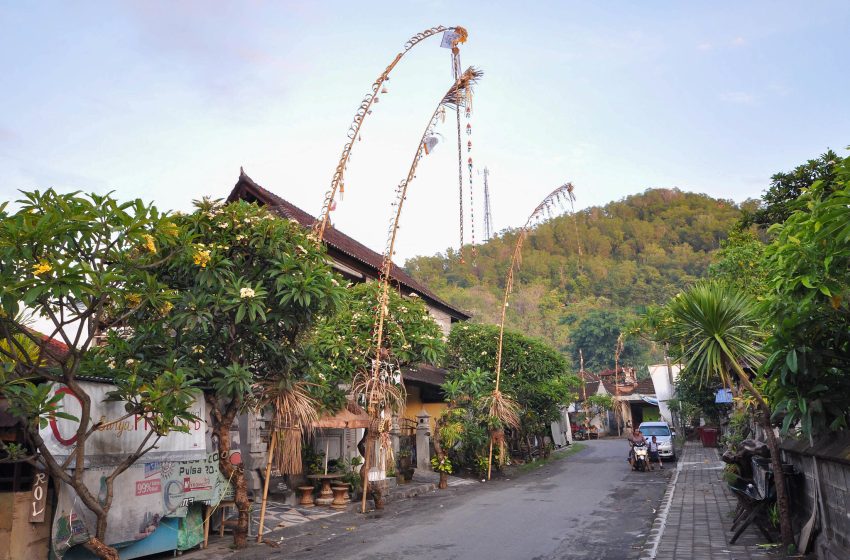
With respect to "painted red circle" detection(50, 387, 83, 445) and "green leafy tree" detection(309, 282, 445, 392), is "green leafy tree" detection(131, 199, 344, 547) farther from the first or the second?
"green leafy tree" detection(309, 282, 445, 392)

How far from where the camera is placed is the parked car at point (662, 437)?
90.2 ft

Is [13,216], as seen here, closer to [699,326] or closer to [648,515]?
[699,326]

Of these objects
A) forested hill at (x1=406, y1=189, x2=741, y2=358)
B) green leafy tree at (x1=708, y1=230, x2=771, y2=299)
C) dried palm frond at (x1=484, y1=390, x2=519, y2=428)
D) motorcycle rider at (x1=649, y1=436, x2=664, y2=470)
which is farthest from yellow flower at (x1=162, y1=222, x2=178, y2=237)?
forested hill at (x1=406, y1=189, x2=741, y2=358)

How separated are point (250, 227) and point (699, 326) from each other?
749 cm

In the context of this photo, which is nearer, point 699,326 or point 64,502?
point 64,502

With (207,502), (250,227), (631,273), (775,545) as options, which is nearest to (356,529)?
(207,502)

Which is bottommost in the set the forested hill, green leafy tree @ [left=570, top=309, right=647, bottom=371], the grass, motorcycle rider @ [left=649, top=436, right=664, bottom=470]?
the grass

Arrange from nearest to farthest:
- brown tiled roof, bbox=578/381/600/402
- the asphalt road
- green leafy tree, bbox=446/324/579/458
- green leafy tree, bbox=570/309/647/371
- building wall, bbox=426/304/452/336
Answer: the asphalt road
green leafy tree, bbox=446/324/579/458
building wall, bbox=426/304/452/336
brown tiled roof, bbox=578/381/600/402
green leafy tree, bbox=570/309/647/371

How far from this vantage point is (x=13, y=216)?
712 centimetres

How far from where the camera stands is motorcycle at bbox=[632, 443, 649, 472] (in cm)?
2428

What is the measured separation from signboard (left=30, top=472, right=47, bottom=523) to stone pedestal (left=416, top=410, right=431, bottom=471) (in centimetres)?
1625

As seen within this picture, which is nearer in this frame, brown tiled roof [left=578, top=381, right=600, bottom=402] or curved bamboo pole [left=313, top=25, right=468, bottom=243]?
curved bamboo pole [left=313, top=25, right=468, bottom=243]

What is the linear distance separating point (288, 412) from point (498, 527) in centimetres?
467

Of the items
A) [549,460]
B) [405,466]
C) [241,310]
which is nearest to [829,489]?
[241,310]
